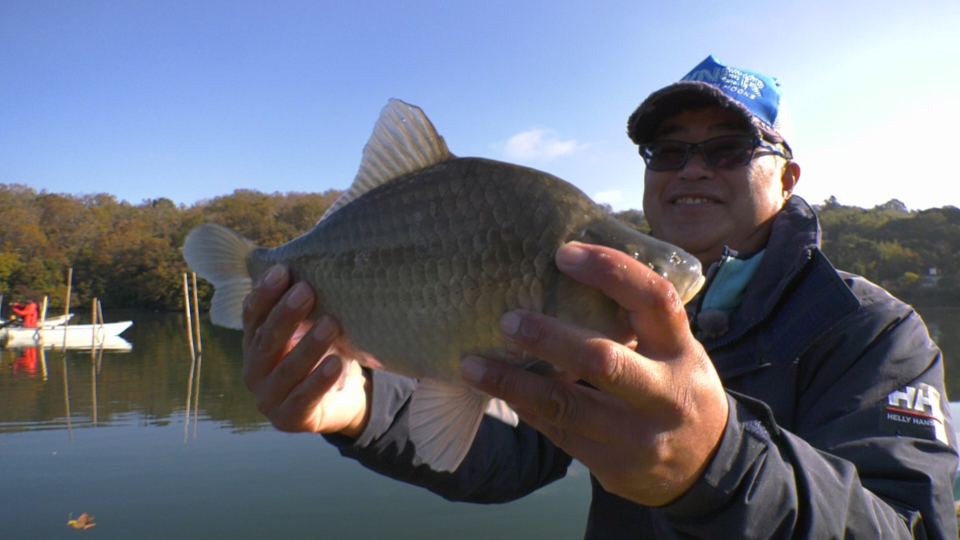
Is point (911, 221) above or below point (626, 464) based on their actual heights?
above

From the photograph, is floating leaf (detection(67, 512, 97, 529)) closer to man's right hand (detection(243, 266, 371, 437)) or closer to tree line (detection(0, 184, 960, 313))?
man's right hand (detection(243, 266, 371, 437))

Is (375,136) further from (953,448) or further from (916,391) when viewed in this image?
(953,448)

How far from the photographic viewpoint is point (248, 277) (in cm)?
205

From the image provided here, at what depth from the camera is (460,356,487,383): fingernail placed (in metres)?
1.28

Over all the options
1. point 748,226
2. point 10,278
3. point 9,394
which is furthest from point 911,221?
point 10,278

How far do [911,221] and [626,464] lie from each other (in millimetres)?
53790

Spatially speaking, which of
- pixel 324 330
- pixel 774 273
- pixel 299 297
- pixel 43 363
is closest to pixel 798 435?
pixel 774 273

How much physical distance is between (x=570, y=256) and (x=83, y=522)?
11.2 metres

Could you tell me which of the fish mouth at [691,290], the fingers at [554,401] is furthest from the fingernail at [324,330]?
the fish mouth at [691,290]

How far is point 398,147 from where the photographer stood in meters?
1.69

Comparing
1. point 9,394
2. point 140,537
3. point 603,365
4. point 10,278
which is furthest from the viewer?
point 10,278

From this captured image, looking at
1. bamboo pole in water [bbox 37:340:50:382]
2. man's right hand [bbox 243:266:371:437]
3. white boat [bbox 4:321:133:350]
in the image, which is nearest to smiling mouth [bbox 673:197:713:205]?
man's right hand [bbox 243:266:371:437]

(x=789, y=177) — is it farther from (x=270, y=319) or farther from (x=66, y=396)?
(x=66, y=396)

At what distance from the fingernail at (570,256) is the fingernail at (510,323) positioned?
0.15 metres
